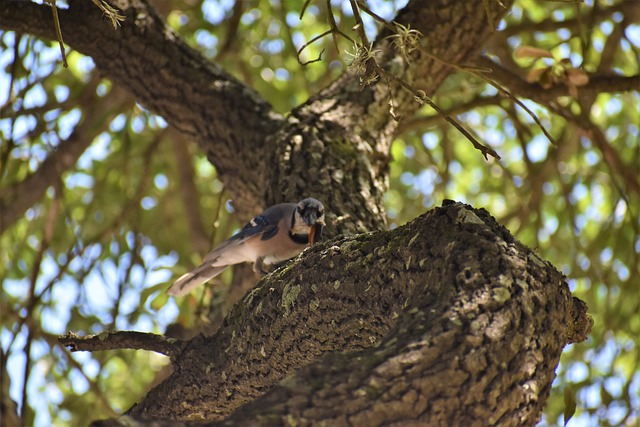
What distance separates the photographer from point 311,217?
340cm

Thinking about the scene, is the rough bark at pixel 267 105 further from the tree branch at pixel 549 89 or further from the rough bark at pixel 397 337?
the rough bark at pixel 397 337

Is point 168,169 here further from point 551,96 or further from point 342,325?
point 342,325

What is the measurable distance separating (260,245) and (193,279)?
40cm

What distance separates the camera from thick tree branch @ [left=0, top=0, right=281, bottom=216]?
12.3 feet

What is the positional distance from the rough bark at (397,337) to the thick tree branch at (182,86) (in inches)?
54.4

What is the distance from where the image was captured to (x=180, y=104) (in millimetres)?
3965

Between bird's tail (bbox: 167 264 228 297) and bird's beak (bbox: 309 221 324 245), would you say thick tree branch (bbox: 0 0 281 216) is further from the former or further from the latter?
bird's beak (bbox: 309 221 324 245)

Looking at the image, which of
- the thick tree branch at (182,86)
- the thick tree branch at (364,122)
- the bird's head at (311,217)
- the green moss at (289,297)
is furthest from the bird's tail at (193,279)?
the green moss at (289,297)

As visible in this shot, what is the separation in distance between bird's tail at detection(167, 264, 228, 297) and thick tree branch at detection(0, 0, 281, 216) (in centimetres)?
42

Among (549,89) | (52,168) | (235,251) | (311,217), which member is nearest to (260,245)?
(235,251)

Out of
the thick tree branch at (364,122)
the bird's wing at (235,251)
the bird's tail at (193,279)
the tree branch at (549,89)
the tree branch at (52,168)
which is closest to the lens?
the thick tree branch at (364,122)

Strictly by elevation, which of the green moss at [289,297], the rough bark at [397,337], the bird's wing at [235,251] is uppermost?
the bird's wing at [235,251]

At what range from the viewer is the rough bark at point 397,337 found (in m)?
1.79

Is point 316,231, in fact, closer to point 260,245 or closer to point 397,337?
point 260,245
